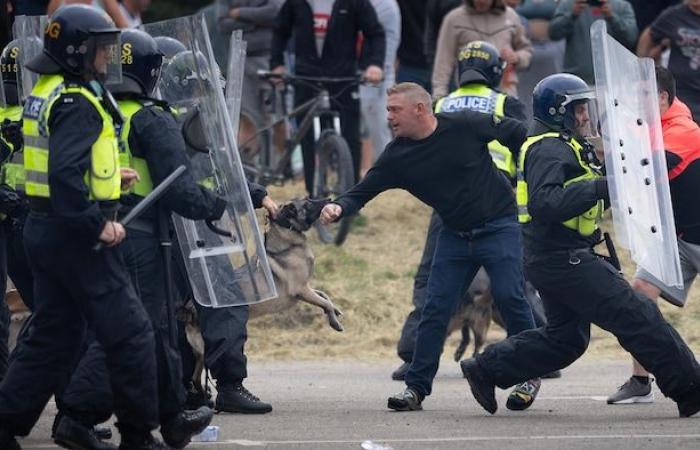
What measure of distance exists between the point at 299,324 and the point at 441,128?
4.13 m

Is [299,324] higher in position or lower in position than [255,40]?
lower

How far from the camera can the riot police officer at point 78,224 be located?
7.66 meters

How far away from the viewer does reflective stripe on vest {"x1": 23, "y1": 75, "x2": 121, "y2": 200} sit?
7.77 metres

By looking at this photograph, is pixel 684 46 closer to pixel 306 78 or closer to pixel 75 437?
pixel 306 78

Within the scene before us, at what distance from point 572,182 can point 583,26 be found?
5.81m

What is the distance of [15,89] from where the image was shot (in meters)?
9.70

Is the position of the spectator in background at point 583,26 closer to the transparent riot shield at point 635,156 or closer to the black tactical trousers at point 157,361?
the transparent riot shield at point 635,156

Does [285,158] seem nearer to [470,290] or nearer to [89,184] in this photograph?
[470,290]

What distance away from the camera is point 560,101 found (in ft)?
30.9

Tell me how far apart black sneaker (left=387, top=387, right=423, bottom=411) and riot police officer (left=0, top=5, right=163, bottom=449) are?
7.53 feet

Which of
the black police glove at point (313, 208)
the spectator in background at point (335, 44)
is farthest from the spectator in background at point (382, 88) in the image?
the black police glove at point (313, 208)

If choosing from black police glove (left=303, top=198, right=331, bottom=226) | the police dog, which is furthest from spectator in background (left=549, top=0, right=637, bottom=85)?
black police glove (left=303, top=198, right=331, bottom=226)

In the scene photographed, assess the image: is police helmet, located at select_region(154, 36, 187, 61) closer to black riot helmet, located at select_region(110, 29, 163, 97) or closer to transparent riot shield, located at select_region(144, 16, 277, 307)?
transparent riot shield, located at select_region(144, 16, 277, 307)

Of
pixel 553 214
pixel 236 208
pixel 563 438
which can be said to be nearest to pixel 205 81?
pixel 236 208
